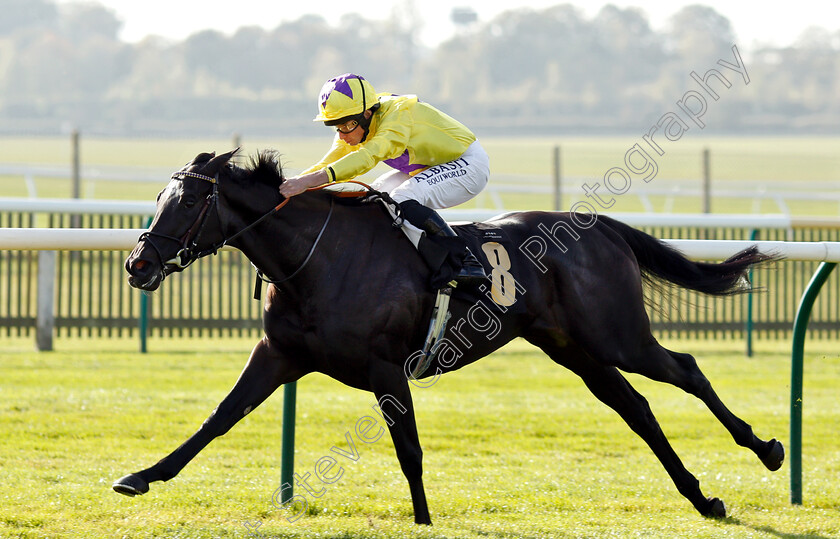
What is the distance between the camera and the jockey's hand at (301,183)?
4.09 meters

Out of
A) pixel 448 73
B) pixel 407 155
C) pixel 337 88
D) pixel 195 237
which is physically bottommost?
pixel 195 237

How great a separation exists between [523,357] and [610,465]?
437 cm

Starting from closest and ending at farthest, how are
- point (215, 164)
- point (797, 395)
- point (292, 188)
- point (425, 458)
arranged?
point (215, 164) < point (292, 188) < point (797, 395) < point (425, 458)

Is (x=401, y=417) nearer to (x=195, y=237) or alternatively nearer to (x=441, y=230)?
(x=441, y=230)

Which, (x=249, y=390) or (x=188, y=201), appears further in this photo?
(x=249, y=390)

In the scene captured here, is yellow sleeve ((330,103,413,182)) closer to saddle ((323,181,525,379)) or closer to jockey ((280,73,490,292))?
jockey ((280,73,490,292))

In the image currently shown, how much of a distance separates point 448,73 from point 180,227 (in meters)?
101

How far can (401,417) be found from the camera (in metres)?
4.14

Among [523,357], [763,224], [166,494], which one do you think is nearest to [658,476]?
[166,494]

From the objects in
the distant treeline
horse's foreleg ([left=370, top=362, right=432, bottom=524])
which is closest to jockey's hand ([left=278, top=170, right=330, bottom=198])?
horse's foreleg ([left=370, top=362, right=432, bottom=524])

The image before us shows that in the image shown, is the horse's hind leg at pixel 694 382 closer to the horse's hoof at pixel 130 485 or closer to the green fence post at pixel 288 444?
the green fence post at pixel 288 444

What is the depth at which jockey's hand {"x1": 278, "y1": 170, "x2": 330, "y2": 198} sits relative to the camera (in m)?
4.09

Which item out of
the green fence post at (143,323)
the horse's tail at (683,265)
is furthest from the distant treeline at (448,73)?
the horse's tail at (683,265)

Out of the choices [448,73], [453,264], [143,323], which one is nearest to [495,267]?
[453,264]
